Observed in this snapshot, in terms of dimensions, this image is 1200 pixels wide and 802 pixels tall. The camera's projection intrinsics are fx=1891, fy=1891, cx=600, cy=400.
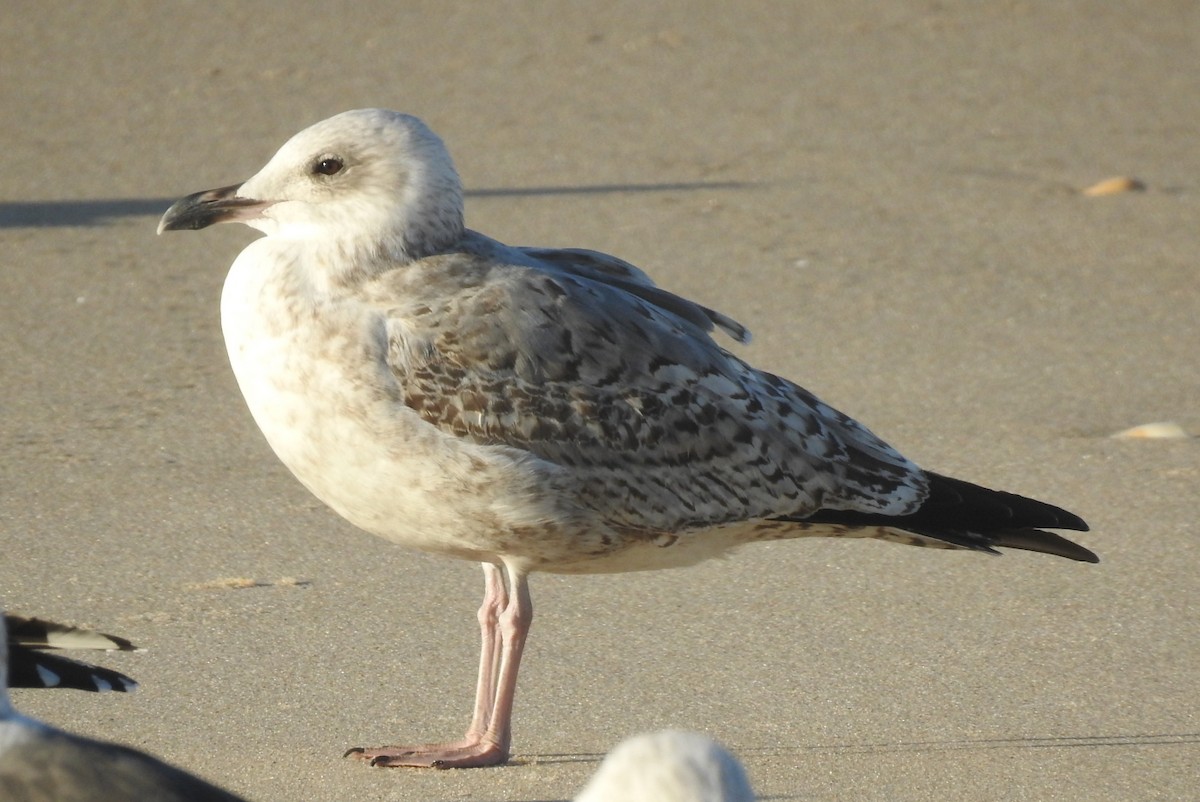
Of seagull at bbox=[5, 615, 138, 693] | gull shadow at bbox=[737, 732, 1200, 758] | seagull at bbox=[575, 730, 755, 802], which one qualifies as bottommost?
gull shadow at bbox=[737, 732, 1200, 758]

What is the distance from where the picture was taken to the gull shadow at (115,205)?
8625mm

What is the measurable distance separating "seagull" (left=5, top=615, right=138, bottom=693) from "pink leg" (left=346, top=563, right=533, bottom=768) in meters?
0.78

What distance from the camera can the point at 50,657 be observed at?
363cm

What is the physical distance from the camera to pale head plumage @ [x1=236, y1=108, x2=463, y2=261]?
4379mm

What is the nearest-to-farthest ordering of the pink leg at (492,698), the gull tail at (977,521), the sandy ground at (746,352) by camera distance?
the pink leg at (492,698)
the sandy ground at (746,352)
the gull tail at (977,521)

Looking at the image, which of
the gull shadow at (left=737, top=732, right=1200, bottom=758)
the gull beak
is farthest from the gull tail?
the gull beak

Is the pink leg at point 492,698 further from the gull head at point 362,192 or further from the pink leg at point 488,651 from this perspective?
the gull head at point 362,192

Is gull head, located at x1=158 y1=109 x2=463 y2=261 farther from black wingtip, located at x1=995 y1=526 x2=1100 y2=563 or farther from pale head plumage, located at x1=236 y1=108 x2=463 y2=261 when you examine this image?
black wingtip, located at x1=995 y1=526 x2=1100 y2=563

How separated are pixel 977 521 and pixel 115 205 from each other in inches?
214

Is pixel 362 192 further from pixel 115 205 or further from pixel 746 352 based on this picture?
pixel 115 205

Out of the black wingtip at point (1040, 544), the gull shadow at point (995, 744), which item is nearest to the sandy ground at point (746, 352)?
the gull shadow at point (995, 744)

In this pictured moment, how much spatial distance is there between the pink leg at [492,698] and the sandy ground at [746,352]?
8 cm

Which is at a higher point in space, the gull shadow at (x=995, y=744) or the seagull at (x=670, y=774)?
the seagull at (x=670, y=774)

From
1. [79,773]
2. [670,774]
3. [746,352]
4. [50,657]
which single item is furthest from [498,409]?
[746,352]
